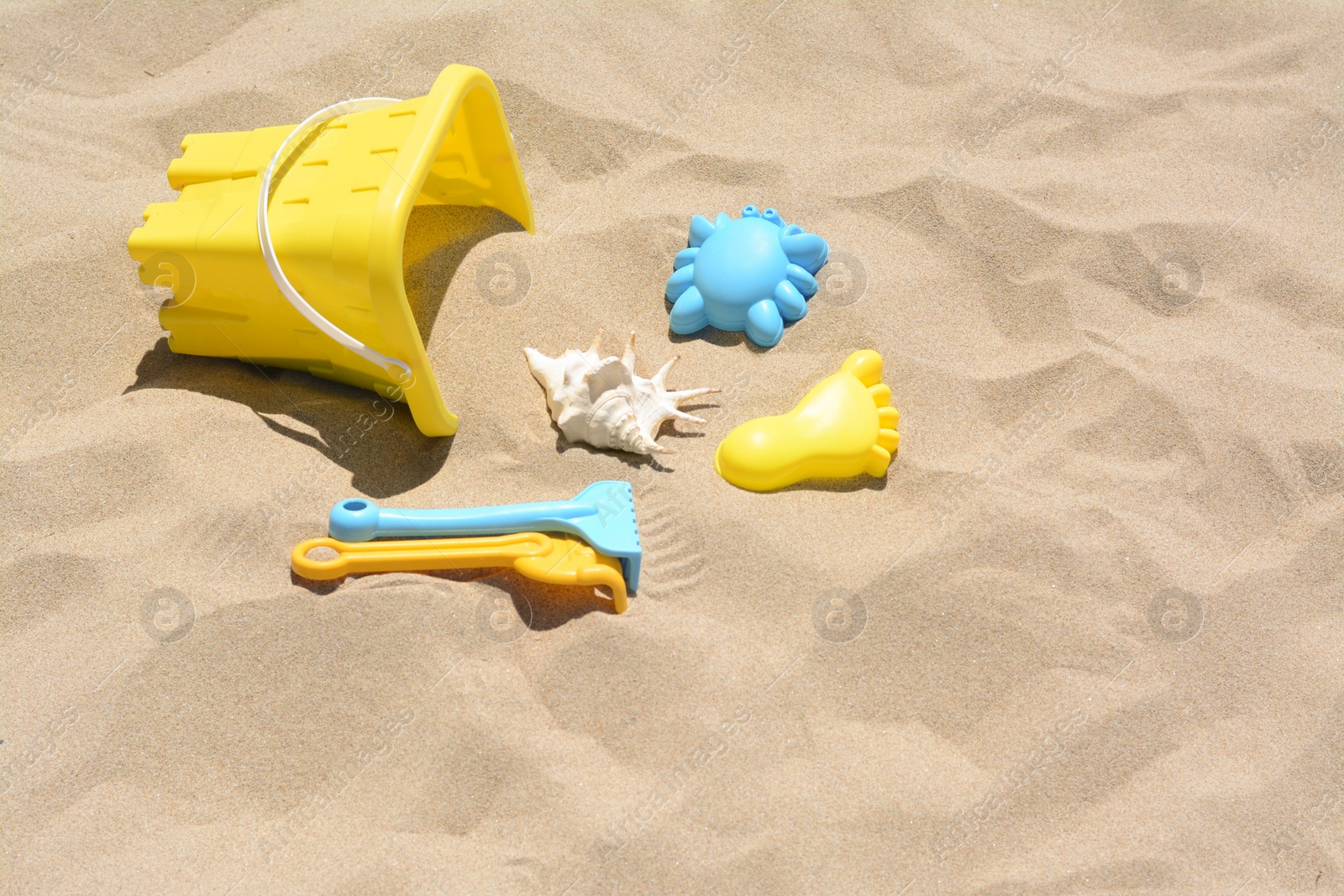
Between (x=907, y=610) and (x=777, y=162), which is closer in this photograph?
(x=907, y=610)

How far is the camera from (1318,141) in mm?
3273

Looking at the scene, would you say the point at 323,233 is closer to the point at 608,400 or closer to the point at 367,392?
the point at 367,392

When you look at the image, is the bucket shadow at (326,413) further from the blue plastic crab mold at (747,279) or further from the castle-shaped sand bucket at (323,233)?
the blue plastic crab mold at (747,279)

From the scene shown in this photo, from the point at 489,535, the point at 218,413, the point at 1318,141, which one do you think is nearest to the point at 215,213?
the point at 218,413

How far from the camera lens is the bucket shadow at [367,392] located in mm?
2441

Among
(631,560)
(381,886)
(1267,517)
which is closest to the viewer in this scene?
(381,886)

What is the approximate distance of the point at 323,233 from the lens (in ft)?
7.30

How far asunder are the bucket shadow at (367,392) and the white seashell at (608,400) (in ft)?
1.03

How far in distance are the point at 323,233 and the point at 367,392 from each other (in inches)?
19.5

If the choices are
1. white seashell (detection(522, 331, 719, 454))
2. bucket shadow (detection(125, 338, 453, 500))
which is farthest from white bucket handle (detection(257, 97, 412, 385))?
white seashell (detection(522, 331, 719, 454))

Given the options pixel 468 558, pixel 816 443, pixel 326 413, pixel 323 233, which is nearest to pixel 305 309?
pixel 323 233

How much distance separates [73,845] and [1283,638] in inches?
102

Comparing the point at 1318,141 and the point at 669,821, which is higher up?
the point at 1318,141

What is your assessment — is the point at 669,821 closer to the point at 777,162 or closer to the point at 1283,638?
the point at 1283,638
